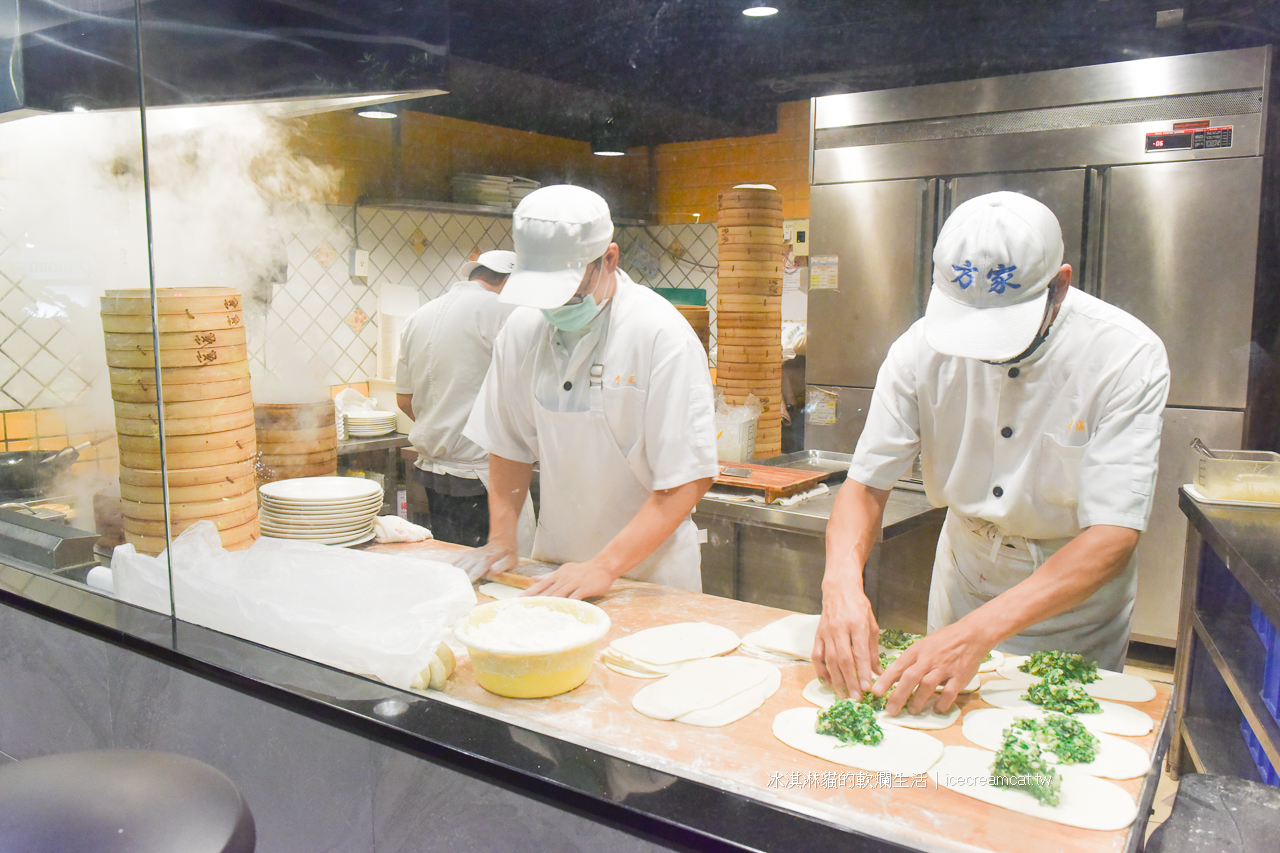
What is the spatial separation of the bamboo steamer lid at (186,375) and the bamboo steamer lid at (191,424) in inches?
1.6

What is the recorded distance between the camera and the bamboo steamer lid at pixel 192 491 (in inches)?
61.2

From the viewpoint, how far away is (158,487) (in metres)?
1.56

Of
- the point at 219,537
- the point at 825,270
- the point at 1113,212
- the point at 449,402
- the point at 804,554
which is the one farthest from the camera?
the point at 825,270

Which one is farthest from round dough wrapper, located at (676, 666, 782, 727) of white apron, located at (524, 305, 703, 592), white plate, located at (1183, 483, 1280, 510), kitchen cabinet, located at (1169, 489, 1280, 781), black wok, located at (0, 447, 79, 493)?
white plate, located at (1183, 483, 1280, 510)

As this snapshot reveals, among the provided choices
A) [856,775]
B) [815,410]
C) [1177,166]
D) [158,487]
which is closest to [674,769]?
[856,775]

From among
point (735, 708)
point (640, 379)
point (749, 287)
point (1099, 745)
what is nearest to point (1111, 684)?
point (1099, 745)

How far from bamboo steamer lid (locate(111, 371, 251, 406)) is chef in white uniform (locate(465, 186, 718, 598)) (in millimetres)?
516

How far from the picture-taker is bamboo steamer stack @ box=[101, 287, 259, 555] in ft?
5.01

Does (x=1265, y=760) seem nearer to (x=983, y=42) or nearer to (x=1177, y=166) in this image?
(x=1177, y=166)

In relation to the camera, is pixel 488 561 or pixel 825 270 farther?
pixel 825 270

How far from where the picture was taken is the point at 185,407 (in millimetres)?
1538

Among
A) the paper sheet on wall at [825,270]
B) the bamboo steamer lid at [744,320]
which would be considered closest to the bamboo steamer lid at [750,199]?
the bamboo steamer lid at [744,320]

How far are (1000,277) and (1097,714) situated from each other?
66 centimetres

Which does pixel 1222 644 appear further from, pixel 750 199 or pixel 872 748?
pixel 872 748
